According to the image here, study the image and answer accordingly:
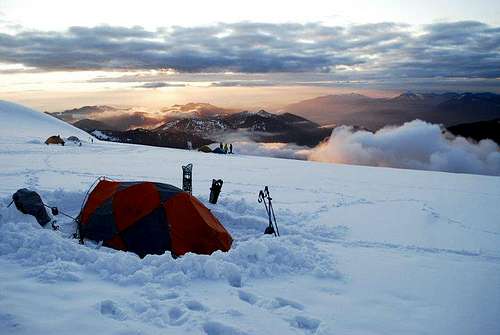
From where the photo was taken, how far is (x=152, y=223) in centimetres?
941

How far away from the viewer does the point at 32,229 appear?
Result: 27.6 feet

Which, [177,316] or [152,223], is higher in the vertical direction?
[152,223]

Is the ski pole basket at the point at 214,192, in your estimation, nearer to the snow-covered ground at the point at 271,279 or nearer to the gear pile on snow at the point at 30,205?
the snow-covered ground at the point at 271,279

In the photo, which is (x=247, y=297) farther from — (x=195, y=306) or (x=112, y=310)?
(x=112, y=310)

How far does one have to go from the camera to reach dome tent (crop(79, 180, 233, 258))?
9.18 m

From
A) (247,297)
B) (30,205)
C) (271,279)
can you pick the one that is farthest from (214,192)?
(247,297)

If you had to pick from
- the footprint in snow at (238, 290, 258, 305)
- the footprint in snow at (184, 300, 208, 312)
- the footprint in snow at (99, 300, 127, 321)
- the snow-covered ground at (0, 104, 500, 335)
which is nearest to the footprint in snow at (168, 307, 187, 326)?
the snow-covered ground at (0, 104, 500, 335)

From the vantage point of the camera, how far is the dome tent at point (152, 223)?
361 inches

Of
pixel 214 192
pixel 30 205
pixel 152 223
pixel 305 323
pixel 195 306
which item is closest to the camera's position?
pixel 305 323

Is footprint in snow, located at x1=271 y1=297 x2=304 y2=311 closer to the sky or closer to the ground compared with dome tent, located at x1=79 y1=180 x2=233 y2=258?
closer to the ground

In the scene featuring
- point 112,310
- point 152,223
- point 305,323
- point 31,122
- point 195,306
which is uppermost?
point 152,223

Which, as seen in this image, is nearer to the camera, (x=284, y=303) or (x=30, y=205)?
(x=284, y=303)

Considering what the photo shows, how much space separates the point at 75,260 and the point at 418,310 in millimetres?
6171

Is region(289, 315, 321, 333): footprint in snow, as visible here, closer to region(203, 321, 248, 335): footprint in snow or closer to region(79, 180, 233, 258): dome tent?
region(203, 321, 248, 335): footprint in snow
